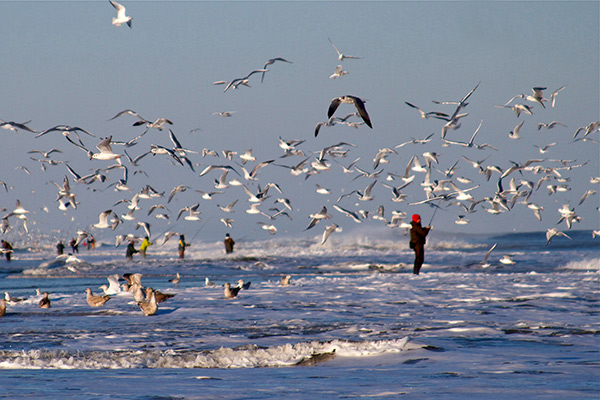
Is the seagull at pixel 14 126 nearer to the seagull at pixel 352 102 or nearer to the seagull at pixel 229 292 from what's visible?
the seagull at pixel 229 292

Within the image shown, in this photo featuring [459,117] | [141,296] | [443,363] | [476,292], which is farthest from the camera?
[459,117]

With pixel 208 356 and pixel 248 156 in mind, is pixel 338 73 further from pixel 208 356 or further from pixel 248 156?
pixel 208 356

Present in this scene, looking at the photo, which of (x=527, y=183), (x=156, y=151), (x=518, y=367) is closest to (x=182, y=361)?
(x=518, y=367)

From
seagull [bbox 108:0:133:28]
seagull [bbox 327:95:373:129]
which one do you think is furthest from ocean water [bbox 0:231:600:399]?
seagull [bbox 108:0:133:28]

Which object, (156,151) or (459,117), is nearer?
(156,151)

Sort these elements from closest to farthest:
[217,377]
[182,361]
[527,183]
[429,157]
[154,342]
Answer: [217,377] → [182,361] → [154,342] → [429,157] → [527,183]

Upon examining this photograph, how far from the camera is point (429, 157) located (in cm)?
2547

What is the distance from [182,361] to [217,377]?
3.55 ft

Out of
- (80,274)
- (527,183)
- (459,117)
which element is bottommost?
(80,274)

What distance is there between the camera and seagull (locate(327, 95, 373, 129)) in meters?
9.84

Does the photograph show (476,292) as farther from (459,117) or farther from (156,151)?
(156,151)

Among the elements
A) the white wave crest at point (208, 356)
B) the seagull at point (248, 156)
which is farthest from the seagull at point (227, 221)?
the white wave crest at point (208, 356)

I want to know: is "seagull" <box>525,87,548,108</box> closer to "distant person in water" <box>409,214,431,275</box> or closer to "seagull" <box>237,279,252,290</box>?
"distant person in water" <box>409,214,431,275</box>

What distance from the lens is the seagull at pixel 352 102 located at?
984cm
